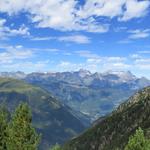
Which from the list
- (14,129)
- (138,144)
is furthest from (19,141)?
(138,144)

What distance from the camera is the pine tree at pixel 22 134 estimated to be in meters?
52.4

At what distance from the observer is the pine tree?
52.4 metres

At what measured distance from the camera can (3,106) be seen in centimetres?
6219

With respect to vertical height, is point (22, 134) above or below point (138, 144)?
above

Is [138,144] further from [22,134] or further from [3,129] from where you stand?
[3,129]

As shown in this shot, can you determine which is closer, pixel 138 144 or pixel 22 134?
pixel 22 134

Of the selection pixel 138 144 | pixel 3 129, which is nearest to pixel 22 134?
pixel 3 129

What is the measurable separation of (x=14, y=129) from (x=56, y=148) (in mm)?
→ 12974

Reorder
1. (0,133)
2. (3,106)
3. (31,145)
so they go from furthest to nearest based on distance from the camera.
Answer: (3,106), (0,133), (31,145)

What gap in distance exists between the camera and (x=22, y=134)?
53.0 m

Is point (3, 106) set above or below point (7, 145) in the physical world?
above

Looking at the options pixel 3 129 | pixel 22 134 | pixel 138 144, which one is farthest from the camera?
pixel 3 129

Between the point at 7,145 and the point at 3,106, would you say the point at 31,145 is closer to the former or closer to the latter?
the point at 7,145

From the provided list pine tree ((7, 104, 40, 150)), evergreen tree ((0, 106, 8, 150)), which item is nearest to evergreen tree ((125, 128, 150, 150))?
pine tree ((7, 104, 40, 150))
